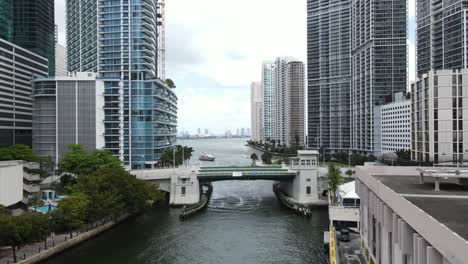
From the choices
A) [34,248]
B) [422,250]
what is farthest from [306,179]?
[422,250]

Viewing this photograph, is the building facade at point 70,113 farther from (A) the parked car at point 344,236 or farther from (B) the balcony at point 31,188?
(A) the parked car at point 344,236

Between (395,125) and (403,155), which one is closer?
(403,155)

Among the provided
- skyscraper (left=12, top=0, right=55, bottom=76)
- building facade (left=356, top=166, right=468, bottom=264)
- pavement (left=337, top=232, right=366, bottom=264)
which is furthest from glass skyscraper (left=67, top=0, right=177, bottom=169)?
building facade (left=356, top=166, right=468, bottom=264)

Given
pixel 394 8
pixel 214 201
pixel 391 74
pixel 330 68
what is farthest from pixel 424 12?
pixel 214 201

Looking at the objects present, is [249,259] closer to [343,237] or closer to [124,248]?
[343,237]

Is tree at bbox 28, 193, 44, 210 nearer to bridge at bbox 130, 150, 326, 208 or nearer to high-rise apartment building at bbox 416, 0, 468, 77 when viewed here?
bridge at bbox 130, 150, 326, 208

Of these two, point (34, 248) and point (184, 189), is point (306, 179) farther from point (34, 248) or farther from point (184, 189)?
point (34, 248)

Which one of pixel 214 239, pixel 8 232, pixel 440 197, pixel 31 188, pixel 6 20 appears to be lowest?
pixel 214 239
